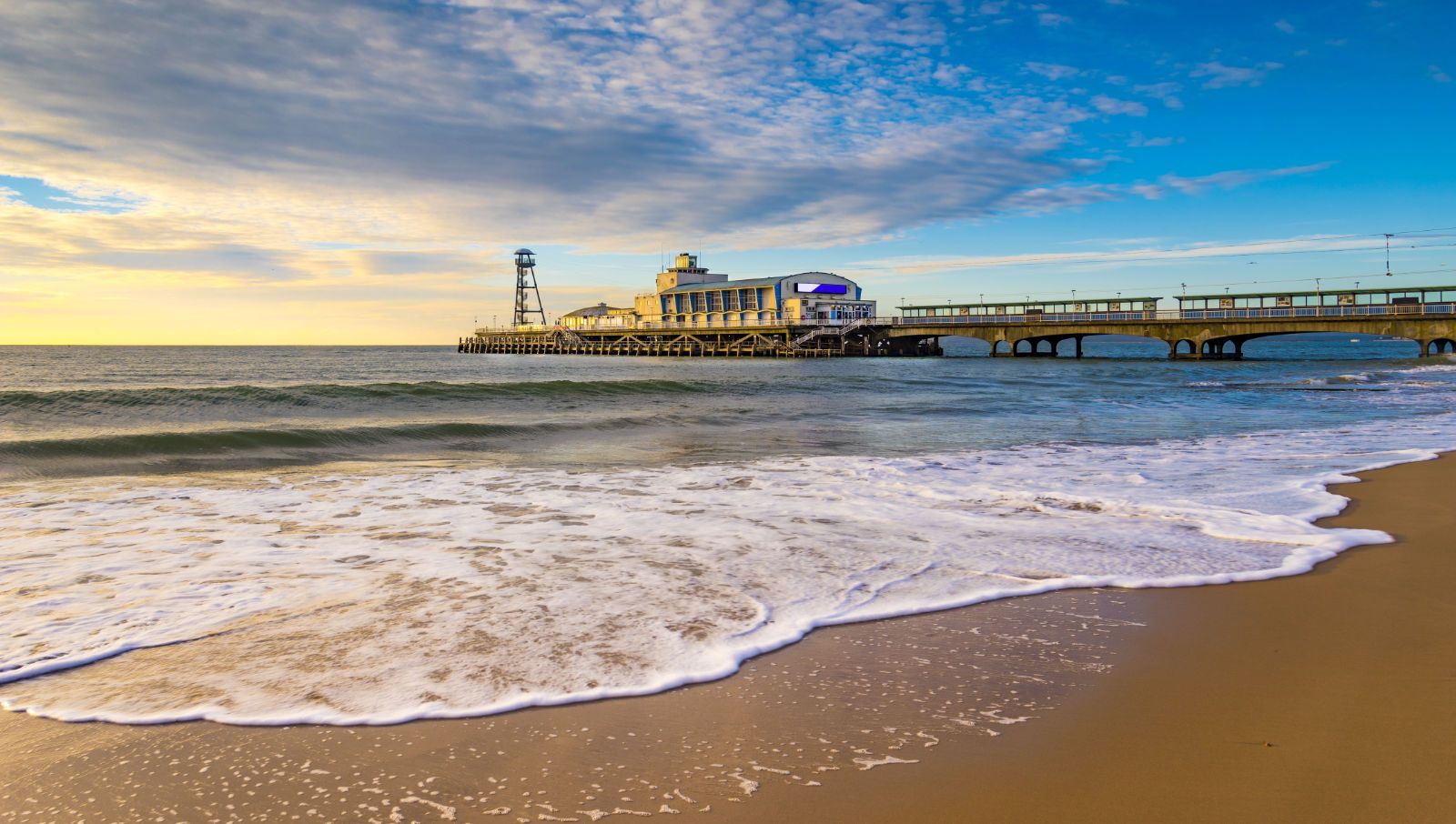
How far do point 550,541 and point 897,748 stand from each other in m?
4.20

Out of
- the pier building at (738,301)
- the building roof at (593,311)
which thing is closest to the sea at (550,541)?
the pier building at (738,301)

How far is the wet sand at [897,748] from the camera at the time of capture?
265 cm

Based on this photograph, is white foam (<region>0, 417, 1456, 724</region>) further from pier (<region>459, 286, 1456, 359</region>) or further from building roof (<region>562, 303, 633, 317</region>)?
building roof (<region>562, 303, 633, 317</region>)

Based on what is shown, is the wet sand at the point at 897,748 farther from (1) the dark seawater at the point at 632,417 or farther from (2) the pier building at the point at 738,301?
(2) the pier building at the point at 738,301

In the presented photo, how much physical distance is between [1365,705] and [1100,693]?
99 centimetres

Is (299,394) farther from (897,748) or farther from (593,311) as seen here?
(593,311)

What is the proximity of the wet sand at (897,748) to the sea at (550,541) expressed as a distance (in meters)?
0.29

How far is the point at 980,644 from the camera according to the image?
A: 162 inches

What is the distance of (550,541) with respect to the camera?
6.66 metres

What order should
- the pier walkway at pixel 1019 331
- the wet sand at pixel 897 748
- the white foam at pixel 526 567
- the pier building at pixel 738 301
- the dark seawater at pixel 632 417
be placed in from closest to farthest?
the wet sand at pixel 897 748, the white foam at pixel 526 567, the dark seawater at pixel 632 417, the pier walkway at pixel 1019 331, the pier building at pixel 738 301

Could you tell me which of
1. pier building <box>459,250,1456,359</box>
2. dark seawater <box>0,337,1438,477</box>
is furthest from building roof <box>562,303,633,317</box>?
dark seawater <box>0,337,1438,477</box>

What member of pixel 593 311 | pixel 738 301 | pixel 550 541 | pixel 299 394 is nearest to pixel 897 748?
pixel 550 541

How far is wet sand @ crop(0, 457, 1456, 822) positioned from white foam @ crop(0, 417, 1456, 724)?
286 millimetres

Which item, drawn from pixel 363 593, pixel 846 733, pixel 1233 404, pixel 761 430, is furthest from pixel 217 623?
pixel 1233 404
